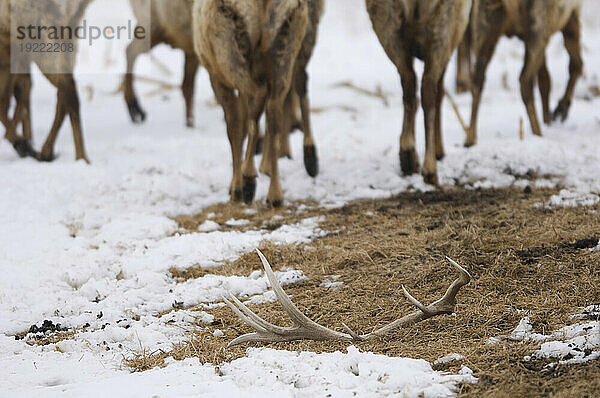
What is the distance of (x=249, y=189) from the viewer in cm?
658

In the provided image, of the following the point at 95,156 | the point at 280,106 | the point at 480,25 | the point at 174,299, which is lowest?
the point at 174,299

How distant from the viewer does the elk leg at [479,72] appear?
8.52 m

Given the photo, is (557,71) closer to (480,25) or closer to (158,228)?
(480,25)

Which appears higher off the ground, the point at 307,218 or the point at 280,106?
the point at 280,106

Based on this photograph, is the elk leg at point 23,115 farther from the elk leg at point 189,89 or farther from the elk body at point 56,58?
the elk leg at point 189,89

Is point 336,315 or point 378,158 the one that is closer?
point 336,315

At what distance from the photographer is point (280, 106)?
634 centimetres

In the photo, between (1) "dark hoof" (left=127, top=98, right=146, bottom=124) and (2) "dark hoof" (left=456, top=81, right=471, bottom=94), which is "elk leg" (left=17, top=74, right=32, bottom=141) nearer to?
(1) "dark hoof" (left=127, top=98, right=146, bottom=124)

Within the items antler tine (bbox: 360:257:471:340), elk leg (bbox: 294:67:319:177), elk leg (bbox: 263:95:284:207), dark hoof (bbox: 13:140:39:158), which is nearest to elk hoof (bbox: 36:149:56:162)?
dark hoof (bbox: 13:140:39:158)

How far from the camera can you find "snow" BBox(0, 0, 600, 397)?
121 inches

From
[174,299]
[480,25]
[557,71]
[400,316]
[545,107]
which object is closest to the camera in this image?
[400,316]

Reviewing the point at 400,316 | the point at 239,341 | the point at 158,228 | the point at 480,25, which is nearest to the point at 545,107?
the point at 480,25

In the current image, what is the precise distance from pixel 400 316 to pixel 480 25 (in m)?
5.84

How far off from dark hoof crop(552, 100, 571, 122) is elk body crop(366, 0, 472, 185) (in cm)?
379
